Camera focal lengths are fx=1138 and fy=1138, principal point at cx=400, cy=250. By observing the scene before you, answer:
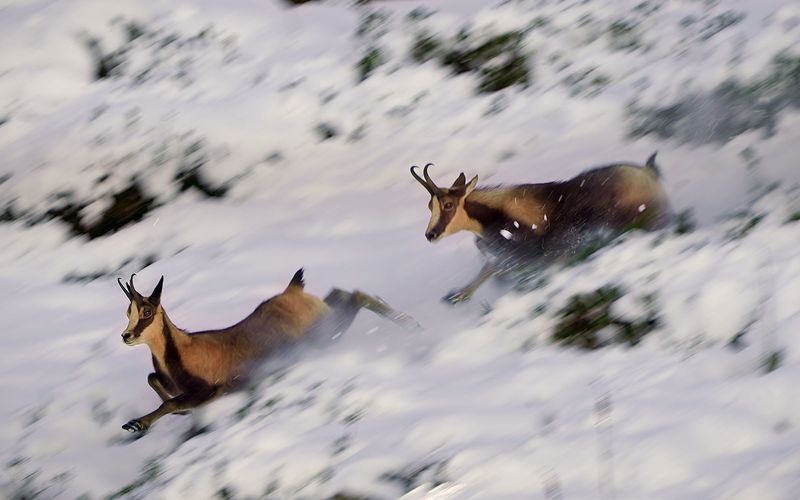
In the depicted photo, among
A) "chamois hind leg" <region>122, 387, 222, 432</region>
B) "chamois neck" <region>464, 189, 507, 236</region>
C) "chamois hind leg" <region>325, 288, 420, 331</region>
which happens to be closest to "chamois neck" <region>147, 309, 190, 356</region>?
"chamois hind leg" <region>122, 387, 222, 432</region>

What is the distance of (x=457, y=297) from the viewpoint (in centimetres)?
427

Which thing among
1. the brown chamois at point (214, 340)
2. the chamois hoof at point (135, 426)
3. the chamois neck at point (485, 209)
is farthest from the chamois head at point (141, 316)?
the chamois neck at point (485, 209)

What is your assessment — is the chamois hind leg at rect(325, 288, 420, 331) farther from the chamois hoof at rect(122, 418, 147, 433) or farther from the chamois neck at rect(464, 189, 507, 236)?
the chamois hoof at rect(122, 418, 147, 433)

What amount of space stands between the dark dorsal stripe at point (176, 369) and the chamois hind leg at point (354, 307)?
1.82 ft

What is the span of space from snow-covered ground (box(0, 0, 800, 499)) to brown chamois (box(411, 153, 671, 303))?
0.10 metres

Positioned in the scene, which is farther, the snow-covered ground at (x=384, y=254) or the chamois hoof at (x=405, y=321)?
the chamois hoof at (x=405, y=321)

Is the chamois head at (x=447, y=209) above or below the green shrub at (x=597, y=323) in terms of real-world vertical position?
above

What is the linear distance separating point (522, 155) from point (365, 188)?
0.79 metres

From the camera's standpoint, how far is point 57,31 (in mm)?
7176

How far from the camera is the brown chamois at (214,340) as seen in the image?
4.07 m

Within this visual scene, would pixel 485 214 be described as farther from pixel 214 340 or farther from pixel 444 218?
pixel 214 340

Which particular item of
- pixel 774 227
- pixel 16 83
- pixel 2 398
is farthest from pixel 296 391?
pixel 16 83

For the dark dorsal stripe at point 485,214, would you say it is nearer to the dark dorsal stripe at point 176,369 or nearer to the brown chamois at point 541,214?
the brown chamois at point 541,214

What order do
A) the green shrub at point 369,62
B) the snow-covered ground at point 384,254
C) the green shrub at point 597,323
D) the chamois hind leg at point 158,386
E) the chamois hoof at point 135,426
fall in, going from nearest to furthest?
the snow-covered ground at point 384,254
the green shrub at point 597,323
the chamois hoof at point 135,426
the chamois hind leg at point 158,386
the green shrub at point 369,62
